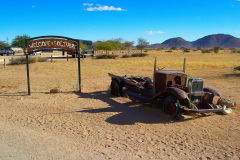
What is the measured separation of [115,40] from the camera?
63188mm

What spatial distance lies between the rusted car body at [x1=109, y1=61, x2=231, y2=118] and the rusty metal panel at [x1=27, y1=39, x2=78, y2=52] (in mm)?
3839

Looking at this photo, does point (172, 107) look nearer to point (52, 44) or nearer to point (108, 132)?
point (108, 132)

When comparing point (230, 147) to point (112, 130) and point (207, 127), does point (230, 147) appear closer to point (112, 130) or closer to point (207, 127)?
point (207, 127)

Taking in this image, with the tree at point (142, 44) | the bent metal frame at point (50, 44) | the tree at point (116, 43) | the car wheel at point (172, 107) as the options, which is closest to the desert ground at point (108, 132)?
the car wheel at point (172, 107)

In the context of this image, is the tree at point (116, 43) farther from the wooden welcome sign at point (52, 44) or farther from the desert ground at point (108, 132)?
the desert ground at point (108, 132)

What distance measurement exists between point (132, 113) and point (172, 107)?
4.19 ft

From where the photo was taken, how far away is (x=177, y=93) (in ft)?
20.7

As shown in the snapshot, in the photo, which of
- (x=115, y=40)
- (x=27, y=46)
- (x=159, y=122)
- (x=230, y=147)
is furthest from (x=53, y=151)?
(x=115, y=40)

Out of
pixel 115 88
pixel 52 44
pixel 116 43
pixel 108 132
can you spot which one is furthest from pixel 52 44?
pixel 116 43

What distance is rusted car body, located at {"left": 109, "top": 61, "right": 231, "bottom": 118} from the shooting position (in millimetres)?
6380

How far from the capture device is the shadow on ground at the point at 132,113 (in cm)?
642

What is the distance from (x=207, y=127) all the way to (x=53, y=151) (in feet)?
12.5

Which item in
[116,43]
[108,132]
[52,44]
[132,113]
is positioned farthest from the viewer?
[116,43]

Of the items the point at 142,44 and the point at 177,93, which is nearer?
the point at 177,93
